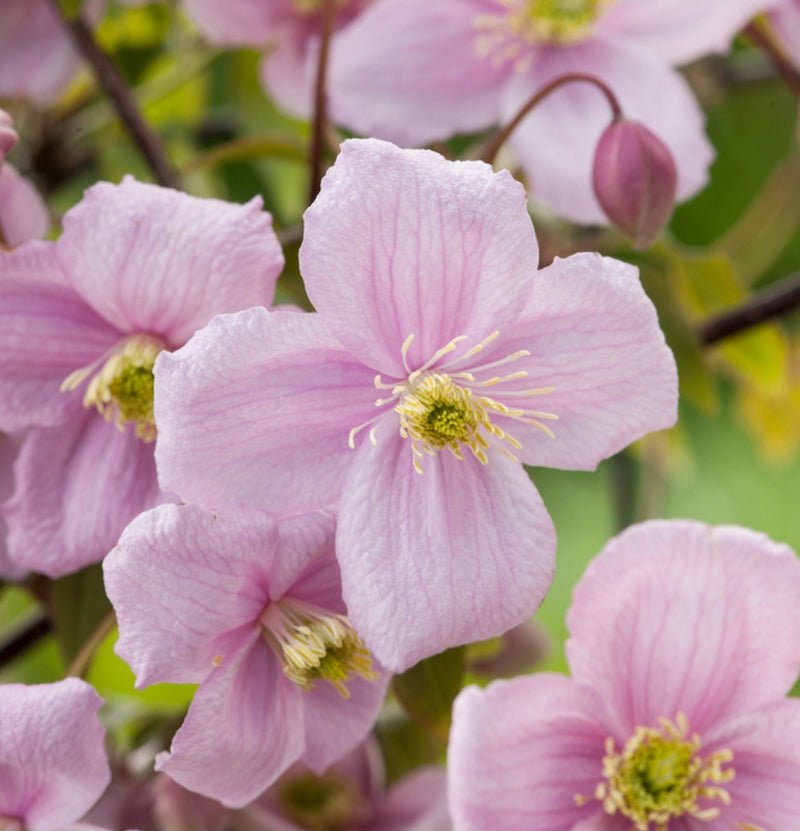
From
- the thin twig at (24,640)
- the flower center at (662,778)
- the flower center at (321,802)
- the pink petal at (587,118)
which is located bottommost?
the flower center at (321,802)

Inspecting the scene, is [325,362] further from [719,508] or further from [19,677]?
[719,508]

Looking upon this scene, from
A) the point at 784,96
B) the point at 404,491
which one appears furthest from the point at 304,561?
the point at 784,96

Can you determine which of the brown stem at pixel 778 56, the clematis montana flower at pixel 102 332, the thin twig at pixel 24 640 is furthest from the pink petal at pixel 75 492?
the brown stem at pixel 778 56

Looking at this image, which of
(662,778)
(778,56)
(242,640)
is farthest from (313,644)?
(778,56)

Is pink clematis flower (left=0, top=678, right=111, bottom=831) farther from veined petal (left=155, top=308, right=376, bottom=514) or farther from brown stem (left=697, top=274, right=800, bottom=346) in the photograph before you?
brown stem (left=697, top=274, right=800, bottom=346)

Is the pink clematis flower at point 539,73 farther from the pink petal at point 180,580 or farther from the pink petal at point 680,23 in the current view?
the pink petal at point 180,580
